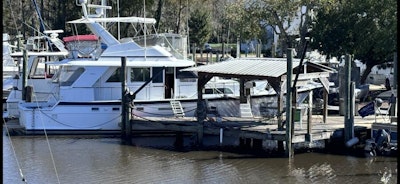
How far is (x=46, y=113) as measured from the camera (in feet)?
79.0

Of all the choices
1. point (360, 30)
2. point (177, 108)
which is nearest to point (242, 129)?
point (177, 108)

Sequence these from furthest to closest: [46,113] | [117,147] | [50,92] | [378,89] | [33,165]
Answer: [378,89], [50,92], [46,113], [117,147], [33,165]

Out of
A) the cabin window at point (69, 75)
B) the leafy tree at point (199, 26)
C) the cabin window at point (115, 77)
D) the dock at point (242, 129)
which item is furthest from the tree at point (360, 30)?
the leafy tree at point (199, 26)

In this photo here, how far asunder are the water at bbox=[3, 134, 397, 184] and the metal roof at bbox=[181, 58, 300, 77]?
108 inches

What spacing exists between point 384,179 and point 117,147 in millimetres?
9497

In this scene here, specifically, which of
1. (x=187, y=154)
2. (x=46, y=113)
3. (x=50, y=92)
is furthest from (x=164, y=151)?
(x=50, y=92)

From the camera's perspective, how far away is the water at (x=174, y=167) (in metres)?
16.9

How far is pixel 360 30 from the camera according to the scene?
34.5 meters

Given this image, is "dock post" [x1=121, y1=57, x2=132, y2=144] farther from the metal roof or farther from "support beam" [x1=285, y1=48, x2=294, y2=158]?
"support beam" [x1=285, y1=48, x2=294, y2=158]

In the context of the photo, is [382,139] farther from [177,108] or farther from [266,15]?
[266,15]

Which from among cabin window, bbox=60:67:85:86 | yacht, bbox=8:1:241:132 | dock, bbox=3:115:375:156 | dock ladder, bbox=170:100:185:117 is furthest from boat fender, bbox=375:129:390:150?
cabin window, bbox=60:67:85:86

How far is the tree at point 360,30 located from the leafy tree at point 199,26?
2083cm

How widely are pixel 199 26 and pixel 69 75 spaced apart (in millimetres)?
33341

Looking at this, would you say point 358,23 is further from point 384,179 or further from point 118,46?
point 384,179
